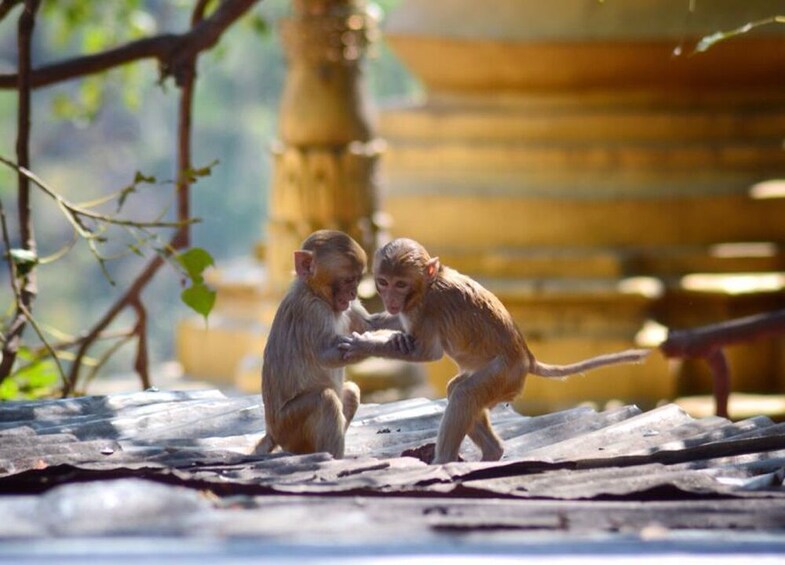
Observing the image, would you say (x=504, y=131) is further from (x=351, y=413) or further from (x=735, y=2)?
(x=351, y=413)

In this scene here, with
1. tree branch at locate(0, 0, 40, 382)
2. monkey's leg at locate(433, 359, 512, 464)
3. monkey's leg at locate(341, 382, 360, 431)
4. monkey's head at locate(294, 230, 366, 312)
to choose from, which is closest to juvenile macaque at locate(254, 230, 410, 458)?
monkey's head at locate(294, 230, 366, 312)

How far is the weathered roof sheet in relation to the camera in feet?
10.8

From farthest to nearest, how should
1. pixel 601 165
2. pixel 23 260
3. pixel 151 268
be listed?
1. pixel 601 165
2. pixel 151 268
3. pixel 23 260

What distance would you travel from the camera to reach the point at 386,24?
1009 cm

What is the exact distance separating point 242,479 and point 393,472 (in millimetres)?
353

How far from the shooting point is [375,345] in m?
4.31

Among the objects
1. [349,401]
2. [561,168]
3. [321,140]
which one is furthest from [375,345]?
[561,168]

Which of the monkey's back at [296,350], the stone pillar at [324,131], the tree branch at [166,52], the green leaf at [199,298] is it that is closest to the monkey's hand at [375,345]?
the monkey's back at [296,350]

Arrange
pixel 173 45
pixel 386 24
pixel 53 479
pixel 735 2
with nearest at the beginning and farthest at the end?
pixel 53 479, pixel 173 45, pixel 735 2, pixel 386 24

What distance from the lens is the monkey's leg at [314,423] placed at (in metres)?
4.40

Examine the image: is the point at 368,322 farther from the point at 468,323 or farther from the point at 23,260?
the point at 23,260

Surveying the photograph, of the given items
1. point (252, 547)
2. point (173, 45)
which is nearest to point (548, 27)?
point (173, 45)

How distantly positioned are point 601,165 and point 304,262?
538 cm

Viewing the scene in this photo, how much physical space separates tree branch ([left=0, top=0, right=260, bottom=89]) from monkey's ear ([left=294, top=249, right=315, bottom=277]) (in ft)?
8.00
